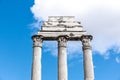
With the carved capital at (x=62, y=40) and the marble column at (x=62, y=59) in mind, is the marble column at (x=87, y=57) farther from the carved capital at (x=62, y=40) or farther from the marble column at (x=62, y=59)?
the marble column at (x=62, y=59)

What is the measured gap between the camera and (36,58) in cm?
3522

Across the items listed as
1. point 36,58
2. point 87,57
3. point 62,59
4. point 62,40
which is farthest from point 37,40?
point 87,57

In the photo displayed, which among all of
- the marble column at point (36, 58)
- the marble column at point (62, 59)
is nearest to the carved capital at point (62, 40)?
the marble column at point (62, 59)

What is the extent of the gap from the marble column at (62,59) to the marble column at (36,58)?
2.14 meters

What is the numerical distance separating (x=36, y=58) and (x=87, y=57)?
18.2 feet

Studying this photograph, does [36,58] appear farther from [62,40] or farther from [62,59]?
[62,40]

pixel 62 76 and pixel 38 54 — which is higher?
pixel 38 54

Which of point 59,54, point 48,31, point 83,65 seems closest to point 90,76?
point 83,65

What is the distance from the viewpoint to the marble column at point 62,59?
113 feet

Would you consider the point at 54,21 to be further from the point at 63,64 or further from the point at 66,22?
the point at 63,64

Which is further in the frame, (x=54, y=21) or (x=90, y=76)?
(x=54, y=21)

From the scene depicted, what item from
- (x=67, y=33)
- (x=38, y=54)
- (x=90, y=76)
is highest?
(x=67, y=33)

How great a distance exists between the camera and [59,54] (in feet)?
117

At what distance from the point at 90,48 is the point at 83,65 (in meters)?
2.10
